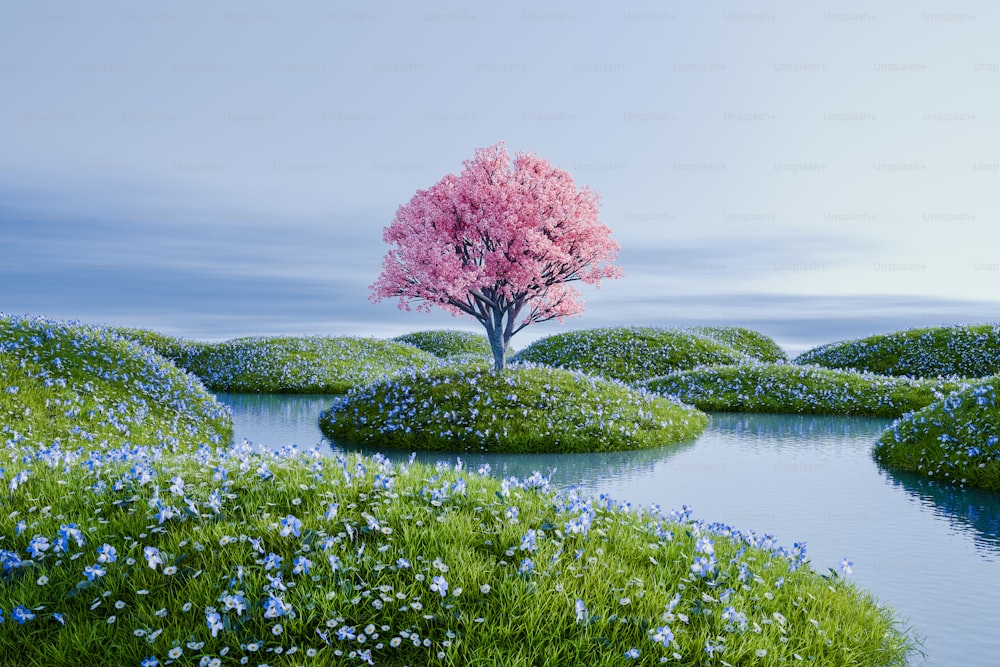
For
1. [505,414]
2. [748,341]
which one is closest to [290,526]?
[505,414]

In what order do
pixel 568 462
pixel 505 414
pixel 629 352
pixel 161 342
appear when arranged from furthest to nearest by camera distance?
pixel 161 342 → pixel 629 352 → pixel 505 414 → pixel 568 462

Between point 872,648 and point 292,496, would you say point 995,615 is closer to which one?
point 872,648

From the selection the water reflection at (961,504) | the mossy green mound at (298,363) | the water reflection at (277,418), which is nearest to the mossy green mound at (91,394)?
the water reflection at (277,418)

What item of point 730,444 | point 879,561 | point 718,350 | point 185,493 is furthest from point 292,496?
point 718,350

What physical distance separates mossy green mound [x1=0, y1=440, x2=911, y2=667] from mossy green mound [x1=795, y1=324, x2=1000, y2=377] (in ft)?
143

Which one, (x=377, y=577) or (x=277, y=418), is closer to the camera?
(x=377, y=577)

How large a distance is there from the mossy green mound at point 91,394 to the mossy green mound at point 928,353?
41.6 metres

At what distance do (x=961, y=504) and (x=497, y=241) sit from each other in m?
16.1

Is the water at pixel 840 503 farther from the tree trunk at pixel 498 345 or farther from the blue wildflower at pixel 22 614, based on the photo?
the blue wildflower at pixel 22 614

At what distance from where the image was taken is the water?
8.56 m

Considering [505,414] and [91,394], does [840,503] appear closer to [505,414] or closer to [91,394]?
[505,414]

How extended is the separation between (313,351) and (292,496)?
39863mm

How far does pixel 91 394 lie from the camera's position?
1984cm

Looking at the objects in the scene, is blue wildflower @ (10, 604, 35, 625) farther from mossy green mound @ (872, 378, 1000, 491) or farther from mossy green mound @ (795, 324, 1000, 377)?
mossy green mound @ (795, 324, 1000, 377)
